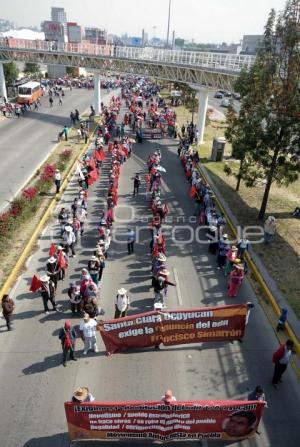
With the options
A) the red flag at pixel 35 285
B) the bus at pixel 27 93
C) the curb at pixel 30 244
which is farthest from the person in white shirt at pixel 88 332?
the bus at pixel 27 93

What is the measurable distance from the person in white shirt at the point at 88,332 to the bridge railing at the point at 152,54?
19516 millimetres

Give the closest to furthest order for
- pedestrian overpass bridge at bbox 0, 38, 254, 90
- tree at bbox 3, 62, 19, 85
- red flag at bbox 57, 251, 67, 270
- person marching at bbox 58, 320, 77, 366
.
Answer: person marching at bbox 58, 320, 77, 366 < red flag at bbox 57, 251, 67, 270 < pedestrian overpass bridge at bbox 0, 38, 254, 90 < tree at bbox 3, 62, 19, 85

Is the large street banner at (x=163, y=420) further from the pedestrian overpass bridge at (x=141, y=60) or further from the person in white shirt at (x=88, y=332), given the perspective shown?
the pedestrian overpass bridge at (x=141, y=60)

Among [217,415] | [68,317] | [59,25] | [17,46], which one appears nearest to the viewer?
[217,415]

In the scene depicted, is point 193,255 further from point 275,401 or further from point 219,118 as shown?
point 219,118

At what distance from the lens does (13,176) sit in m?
23.8

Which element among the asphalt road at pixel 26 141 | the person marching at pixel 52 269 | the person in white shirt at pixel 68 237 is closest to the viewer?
the person marching at pixel 52 269

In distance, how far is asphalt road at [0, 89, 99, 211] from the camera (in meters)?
23.2

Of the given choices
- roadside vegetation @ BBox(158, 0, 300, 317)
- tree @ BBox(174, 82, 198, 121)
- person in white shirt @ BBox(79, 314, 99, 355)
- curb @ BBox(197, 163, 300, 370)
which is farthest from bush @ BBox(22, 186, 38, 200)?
tree @ BBox(174, 82, 198, 121)

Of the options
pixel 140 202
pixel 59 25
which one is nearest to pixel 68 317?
pixel 140 202

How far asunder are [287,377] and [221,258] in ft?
17.9

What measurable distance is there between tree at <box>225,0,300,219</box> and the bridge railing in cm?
740

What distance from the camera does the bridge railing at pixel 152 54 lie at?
28.8m

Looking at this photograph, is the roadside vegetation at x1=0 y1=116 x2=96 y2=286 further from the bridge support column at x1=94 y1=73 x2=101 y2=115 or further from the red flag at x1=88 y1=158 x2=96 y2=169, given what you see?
the bridge support column at x1=94 y1=73 x2=101 y2=115
